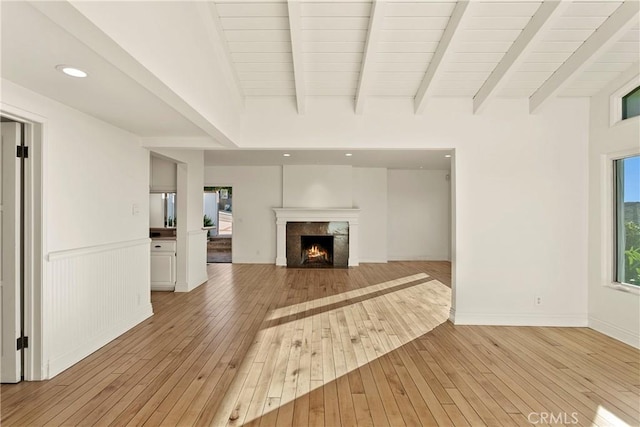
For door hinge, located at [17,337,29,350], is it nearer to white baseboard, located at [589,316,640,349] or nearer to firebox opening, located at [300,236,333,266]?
white baseboard, located at [589,316,640,349]

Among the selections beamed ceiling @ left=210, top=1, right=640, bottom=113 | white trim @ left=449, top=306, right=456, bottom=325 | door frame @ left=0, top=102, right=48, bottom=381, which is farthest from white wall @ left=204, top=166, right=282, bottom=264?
door frame @ left=0, top=102, right=48, bottom=381

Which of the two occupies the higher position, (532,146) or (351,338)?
(532,146)

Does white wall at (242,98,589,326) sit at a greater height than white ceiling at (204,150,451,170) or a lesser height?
lesser

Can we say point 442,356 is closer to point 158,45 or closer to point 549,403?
point 549,403

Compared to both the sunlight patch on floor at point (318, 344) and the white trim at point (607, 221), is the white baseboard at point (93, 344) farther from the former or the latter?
the white trim at point (607, 221)

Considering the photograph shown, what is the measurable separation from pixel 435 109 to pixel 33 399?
470 cm

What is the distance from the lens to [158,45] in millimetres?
2029

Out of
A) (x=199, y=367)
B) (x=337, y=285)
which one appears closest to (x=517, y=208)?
(x=337, y=285)

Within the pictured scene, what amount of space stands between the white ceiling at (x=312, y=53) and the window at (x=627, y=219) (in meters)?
0.99

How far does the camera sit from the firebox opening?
8.50m

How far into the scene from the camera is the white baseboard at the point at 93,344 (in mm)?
2803

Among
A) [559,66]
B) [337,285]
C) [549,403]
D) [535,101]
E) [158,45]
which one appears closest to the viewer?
[158,45]

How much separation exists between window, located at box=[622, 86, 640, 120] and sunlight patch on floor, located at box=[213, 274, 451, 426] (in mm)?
2992

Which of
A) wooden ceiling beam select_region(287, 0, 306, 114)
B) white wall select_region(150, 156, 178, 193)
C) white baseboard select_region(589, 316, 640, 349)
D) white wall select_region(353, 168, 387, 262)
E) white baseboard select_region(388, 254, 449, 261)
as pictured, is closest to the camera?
wooden ceiling beam select_region(287, 0, 306, 114)
